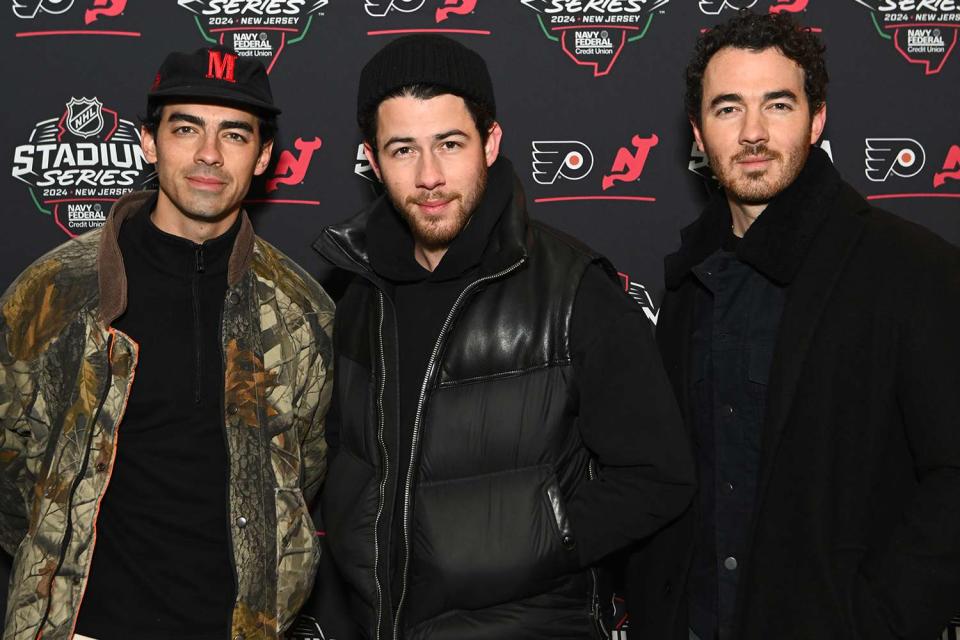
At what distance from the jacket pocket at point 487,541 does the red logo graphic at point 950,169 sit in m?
1.51

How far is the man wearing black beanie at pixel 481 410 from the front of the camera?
1595 mm

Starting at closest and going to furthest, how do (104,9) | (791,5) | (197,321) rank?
(197,321)
(791,5)
(104,9)

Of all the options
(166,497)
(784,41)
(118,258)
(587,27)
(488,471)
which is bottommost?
(166,497)

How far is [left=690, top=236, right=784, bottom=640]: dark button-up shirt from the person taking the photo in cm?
166

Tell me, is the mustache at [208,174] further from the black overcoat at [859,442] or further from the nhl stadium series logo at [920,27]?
the nhl stadium series logo at [920,27]

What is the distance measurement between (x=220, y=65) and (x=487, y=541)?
1176mm

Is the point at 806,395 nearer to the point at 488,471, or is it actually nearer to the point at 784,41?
the point at 488,471

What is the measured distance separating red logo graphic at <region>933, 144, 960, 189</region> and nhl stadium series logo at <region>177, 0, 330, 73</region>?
1717 millimetres

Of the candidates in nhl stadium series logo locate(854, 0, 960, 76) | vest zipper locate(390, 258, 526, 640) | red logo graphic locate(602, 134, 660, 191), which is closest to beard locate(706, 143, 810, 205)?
vest zipper locate(390, 258, 526, 640)

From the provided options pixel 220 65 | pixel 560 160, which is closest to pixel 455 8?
pixel 560 160

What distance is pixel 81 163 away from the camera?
251 centimetres

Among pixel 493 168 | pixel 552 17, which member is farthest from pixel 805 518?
pixel 552 17

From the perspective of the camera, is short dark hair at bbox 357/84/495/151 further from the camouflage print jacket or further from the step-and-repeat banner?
the step-and-repeat banner

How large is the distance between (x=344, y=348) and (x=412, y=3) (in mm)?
1052
